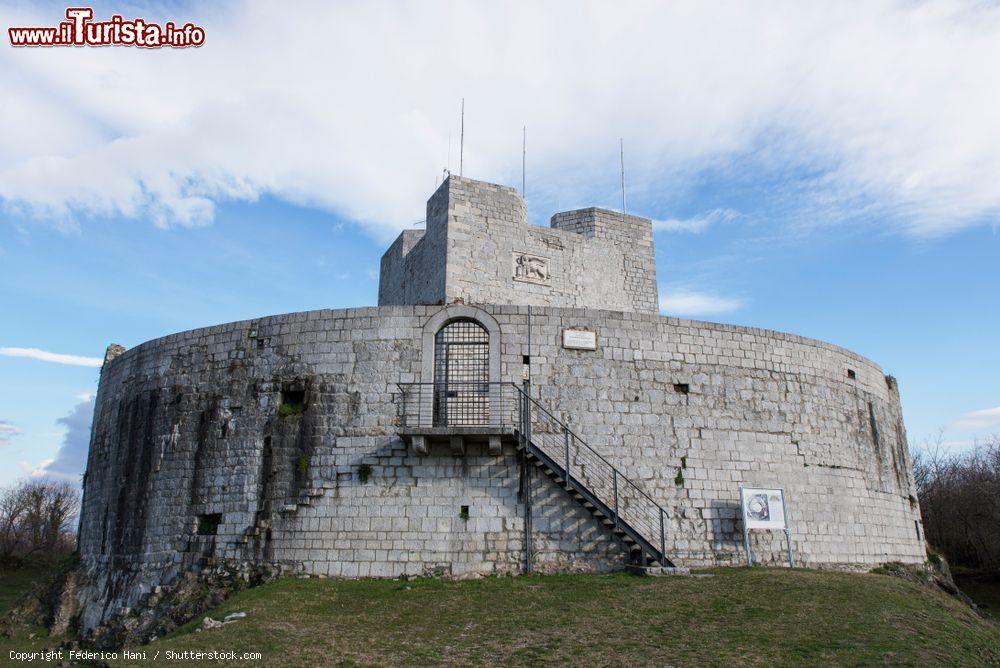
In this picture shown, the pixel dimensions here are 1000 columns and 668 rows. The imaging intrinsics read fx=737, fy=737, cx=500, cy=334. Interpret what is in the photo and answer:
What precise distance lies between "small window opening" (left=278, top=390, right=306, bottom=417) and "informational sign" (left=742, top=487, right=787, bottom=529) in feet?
30.6

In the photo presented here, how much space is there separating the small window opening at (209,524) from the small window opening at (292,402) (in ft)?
8.27

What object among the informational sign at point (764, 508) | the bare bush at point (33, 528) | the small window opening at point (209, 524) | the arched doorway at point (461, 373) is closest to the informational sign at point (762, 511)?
the informational sign at point (764, 508)

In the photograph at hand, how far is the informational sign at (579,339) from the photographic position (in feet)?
51.6

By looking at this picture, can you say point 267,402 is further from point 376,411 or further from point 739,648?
point 739,648

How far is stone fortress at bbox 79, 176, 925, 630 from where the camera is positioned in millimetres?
14352

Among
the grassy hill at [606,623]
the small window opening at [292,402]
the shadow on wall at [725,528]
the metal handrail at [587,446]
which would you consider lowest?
the grassy hill at [606,623]

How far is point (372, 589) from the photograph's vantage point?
13.2 m

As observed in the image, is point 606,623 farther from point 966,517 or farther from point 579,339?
point 966,517

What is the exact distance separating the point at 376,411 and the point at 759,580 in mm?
7905

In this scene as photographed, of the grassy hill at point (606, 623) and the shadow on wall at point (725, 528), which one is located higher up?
the shadow on wall at point (725, 528)

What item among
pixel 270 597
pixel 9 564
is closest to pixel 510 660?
pixel 270 597

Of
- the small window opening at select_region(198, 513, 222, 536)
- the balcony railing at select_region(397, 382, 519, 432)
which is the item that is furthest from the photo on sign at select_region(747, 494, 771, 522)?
the small window opening at select_region(198, 513, 222, 536)

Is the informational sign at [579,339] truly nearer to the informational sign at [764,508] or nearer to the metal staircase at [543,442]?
the metal staircase at [543,442]

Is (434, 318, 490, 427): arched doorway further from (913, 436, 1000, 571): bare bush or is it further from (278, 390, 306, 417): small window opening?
(913, 436, 1000, 571): bare bush
